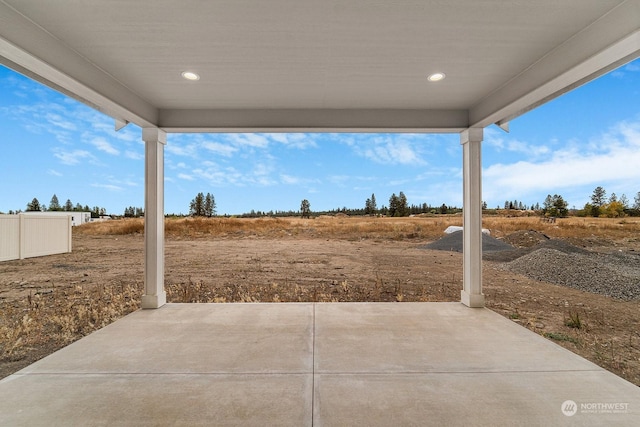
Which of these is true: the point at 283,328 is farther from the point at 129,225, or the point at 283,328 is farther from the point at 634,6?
the point at 129,225

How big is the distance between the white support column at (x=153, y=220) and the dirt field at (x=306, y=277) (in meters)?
0.77

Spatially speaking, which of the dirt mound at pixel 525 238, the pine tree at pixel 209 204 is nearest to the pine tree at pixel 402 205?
the dirt mound at pixel 525 238

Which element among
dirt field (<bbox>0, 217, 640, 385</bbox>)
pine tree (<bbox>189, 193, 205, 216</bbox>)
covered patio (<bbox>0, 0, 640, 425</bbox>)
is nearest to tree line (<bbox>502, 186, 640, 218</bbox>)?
dirt field (<bbox>0, 217, 640, 385</bbox>)

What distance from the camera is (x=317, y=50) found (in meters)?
2.46

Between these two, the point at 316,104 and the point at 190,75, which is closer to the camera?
the point at 190,75

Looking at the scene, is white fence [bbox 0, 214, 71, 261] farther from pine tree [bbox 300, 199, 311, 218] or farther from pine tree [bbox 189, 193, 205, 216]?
pine tree [bbox 300, 199, 311, 218]

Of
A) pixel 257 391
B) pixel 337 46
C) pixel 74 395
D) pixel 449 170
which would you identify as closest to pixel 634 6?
pixel 337 46

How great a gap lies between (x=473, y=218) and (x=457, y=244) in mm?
3647

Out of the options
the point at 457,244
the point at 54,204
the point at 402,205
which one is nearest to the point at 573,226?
the point at 457,244

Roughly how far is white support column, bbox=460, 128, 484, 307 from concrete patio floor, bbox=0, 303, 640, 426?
697 mm

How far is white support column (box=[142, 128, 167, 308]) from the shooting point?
4.00m

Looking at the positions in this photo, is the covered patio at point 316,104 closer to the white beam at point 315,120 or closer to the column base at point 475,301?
the white beam at point 315,120

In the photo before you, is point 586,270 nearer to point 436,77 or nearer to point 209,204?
point 436,77

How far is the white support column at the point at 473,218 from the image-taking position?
4000 mm
